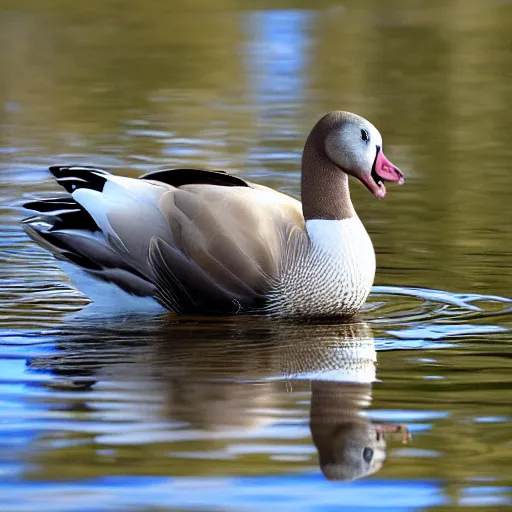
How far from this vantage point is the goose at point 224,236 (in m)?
7.98

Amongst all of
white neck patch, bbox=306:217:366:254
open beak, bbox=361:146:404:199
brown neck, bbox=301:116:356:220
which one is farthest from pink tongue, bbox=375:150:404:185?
white neck patch, bbox=306:217:366:254

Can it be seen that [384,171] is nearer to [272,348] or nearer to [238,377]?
[272,348]

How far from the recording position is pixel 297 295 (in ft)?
26.4

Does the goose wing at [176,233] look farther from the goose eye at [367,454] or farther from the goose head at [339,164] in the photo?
the goose eye at [367,454]

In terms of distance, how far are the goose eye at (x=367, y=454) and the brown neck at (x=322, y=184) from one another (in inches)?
106

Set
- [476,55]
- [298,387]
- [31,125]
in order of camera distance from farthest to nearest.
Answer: [476,55] → [31,125] → [298,387]

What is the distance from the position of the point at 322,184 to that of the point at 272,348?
119 centimetres

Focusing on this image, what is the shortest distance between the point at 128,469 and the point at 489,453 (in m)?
1.32

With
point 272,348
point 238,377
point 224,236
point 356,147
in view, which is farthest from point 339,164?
point 238,377

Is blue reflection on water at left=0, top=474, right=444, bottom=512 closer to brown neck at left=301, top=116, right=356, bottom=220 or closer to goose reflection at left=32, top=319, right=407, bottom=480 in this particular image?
goose reflection at left=32, top=319, right=407, bottom=480

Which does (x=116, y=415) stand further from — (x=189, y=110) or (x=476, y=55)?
(x=476, y=55)

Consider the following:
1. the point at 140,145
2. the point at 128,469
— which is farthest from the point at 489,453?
the point at 140,145

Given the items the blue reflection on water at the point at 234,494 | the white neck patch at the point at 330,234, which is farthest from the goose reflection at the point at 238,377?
the white neck patch at the point at 330,234

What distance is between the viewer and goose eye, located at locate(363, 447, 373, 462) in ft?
18.3
